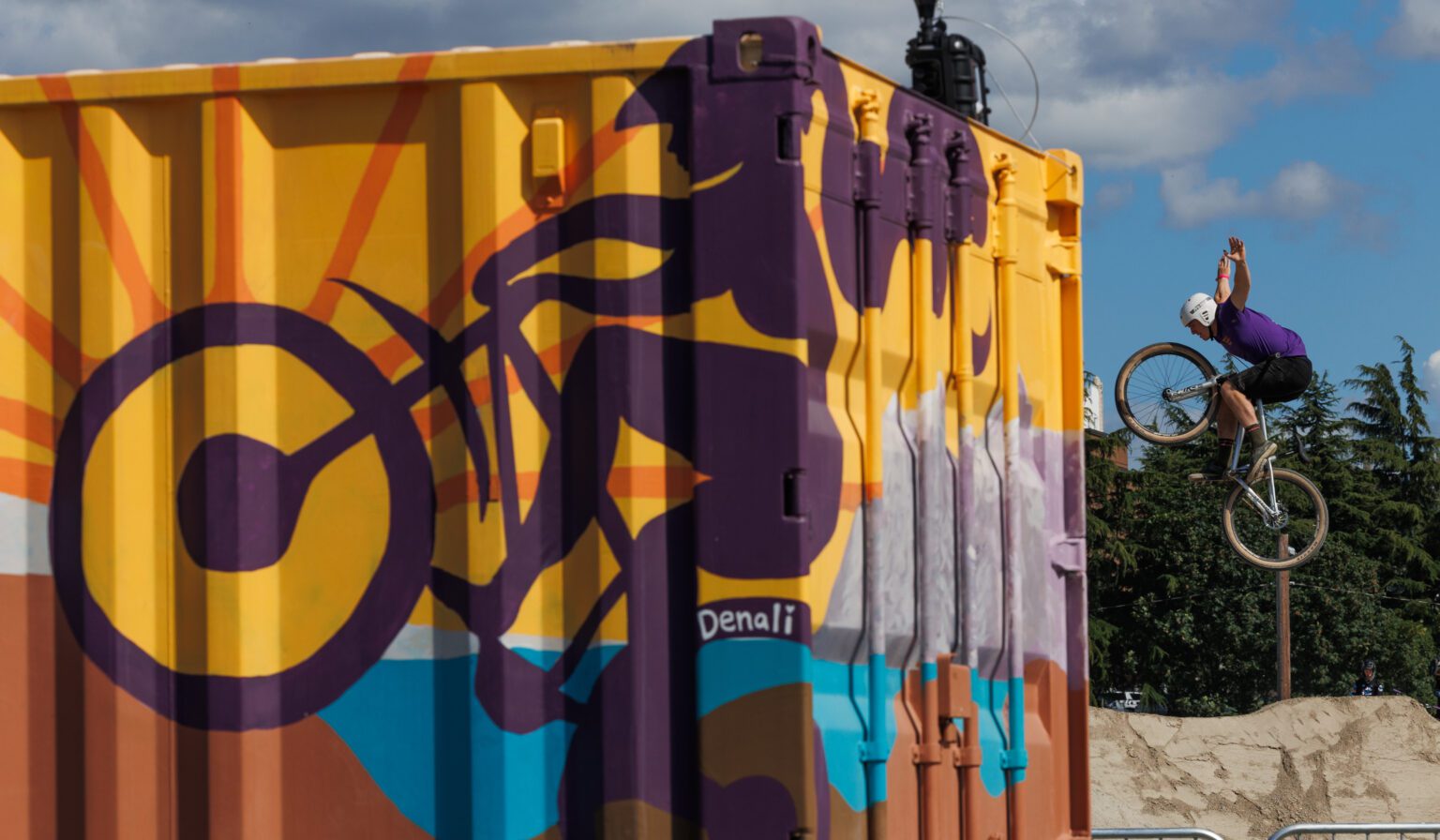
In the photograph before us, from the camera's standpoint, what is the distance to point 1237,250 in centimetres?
1186

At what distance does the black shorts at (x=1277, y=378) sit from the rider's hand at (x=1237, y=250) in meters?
0.98

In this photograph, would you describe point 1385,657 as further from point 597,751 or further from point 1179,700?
point 597,751

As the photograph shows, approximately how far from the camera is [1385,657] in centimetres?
4419

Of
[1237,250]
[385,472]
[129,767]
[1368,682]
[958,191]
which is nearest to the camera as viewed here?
[385,472]

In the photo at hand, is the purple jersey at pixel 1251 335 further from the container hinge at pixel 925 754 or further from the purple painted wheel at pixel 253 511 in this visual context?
the purple painted wheel at pixel 253 511

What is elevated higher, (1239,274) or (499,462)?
(1239,274)

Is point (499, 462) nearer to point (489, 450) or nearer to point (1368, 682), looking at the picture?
point (489, 450)

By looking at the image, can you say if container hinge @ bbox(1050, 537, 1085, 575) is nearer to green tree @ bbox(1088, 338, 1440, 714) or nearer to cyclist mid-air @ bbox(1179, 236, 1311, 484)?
cyclist mid-air @ bbox(1179, 236, 1311, 484)

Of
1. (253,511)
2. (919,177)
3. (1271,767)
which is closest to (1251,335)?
(919,177)

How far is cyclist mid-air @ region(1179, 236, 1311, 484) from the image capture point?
1223 centimetres

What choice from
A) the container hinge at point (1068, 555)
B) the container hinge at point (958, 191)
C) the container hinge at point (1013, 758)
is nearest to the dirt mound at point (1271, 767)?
the container hinge at point (1068, 555)

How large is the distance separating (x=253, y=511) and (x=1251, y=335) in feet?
28.4

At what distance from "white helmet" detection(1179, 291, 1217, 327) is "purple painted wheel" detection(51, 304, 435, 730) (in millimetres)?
8182

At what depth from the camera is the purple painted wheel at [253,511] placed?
4961 millimetres
